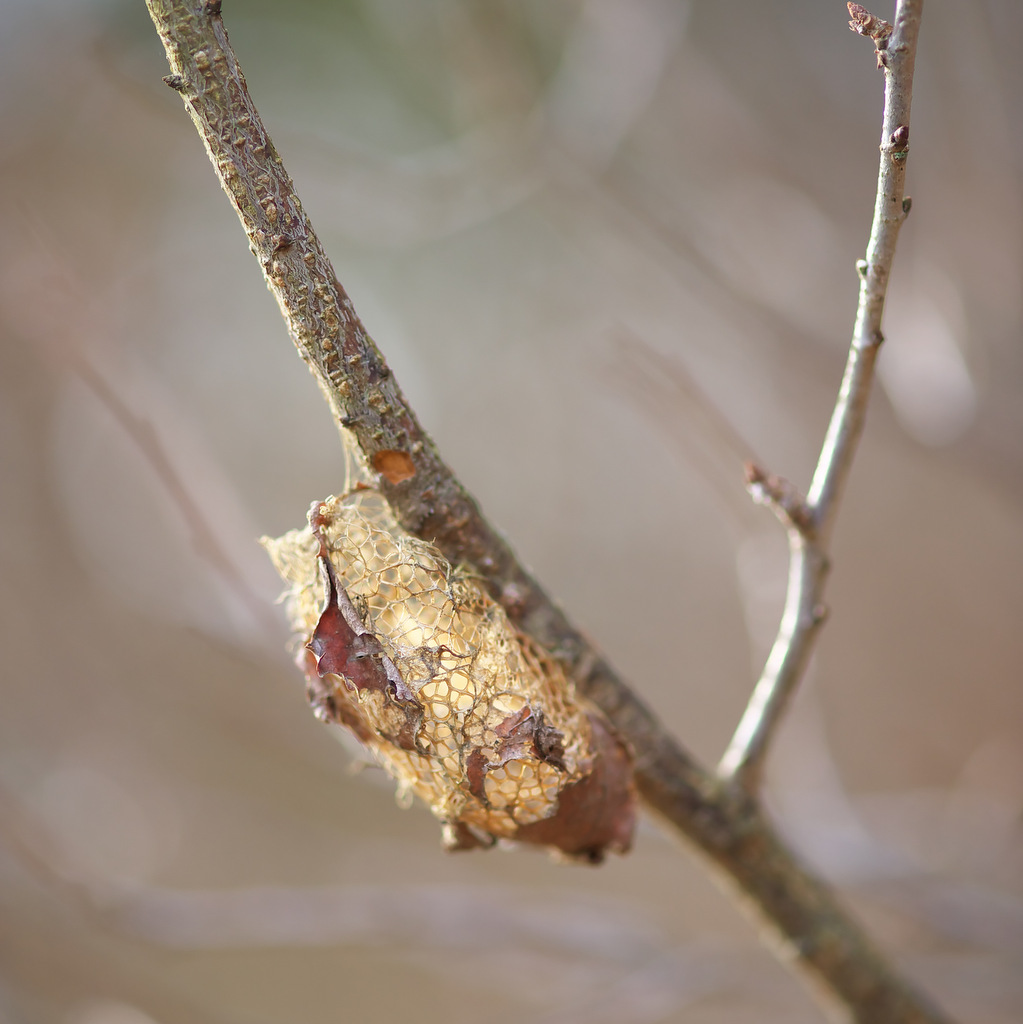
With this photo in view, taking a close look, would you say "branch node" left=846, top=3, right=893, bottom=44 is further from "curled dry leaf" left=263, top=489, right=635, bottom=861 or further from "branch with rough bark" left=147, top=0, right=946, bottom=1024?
"curled dry leaf" left=263, top=489, right=635, bottom=861

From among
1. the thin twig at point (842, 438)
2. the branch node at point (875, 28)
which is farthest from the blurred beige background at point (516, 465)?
the branch node at point (875, 28)

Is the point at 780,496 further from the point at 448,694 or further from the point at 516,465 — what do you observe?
the point at 516,465

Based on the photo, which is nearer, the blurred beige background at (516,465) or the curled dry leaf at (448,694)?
the curled dry leaf at (448,694)

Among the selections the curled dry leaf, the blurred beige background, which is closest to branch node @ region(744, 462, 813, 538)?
the curled dry leaf

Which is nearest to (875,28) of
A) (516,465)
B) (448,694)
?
(448,694)

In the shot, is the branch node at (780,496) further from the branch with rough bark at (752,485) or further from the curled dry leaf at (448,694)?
the curled dry leaf at (448,694)
